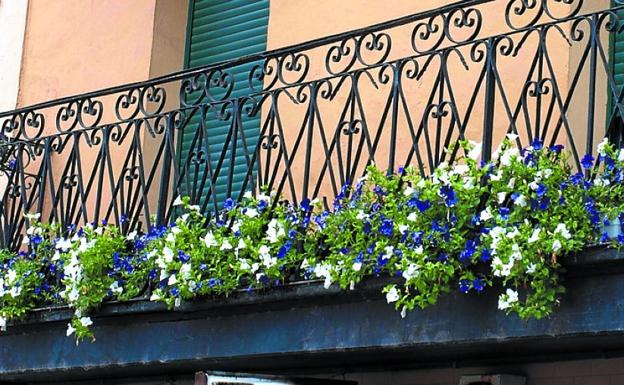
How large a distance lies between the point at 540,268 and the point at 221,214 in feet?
9.07

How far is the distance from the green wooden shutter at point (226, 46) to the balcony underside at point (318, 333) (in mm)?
1793

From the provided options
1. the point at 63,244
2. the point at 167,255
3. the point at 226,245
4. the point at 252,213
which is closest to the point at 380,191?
the point at 252,213

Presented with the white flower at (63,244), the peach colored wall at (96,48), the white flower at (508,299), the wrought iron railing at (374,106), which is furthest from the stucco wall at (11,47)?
the white flower at (508,299)

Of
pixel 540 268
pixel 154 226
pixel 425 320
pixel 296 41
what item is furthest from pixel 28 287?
pixel 540 268

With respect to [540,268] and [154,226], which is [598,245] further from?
[154,226]

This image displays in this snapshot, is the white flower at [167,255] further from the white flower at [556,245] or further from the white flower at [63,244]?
the white flower at [556,245]

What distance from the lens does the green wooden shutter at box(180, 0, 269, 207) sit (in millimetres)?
11375

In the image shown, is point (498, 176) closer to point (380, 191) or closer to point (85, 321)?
point (380, 191)

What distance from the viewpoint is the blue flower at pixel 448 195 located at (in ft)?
24.6

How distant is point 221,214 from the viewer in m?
9.26

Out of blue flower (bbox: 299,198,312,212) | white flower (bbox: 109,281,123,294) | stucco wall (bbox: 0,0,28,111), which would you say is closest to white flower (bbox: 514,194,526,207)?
blue flower (bbox: 299,198,312,212)

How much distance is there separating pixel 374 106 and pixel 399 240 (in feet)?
8.74

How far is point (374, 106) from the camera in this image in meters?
10.3

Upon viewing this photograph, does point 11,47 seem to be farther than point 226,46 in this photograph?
Yes
